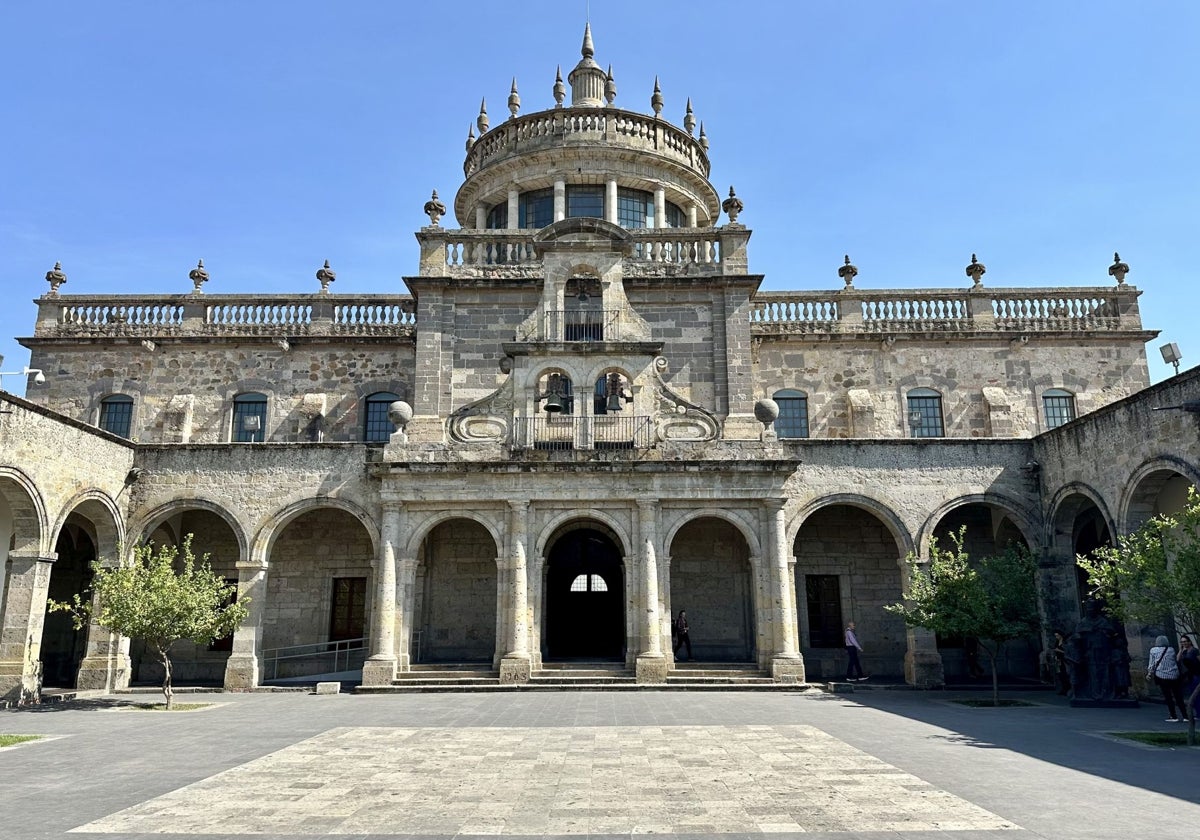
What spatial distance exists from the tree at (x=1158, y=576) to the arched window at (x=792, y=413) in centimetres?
1205

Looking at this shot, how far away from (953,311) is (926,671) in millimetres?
12129

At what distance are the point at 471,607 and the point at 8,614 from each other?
1090 centimetres

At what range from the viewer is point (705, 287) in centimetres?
2472

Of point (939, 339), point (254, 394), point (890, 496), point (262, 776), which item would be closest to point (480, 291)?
point (254, 394)

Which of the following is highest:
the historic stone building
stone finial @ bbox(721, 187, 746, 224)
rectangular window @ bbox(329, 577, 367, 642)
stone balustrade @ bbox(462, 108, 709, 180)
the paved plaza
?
stone balustrade @ bbox(462, 108, 709, 180)

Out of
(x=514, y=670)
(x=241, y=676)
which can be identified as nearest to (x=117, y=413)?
(x=241, y=676)

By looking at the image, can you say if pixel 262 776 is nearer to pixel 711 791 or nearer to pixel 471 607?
pixel 711 791

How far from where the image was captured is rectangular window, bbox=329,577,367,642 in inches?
983

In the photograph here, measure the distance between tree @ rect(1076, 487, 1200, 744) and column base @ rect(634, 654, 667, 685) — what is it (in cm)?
938

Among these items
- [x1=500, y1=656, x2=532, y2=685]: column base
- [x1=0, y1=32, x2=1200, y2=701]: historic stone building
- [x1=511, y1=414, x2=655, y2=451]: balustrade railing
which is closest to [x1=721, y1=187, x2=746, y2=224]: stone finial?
[x1=0, y1=32, x2=1200, y2=701]: historic stone building

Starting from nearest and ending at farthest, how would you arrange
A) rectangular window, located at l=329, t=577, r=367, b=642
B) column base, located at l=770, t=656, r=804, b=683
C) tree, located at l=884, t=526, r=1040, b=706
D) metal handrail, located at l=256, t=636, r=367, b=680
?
1. tree, located at l=884, t=526, r=1040, b=706
2. column base, located at l=770, t=656, r=804, b=683
3. metal handrail, located at l=256, t=636, r=367, b=680
4. rectangular window, located at l=329, t=577, r=367, b=642

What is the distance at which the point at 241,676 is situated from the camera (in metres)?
21.0

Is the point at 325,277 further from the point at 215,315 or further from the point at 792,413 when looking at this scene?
the point at 792,413

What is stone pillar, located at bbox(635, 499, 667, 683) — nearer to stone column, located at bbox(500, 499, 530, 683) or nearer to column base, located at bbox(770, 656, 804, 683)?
column base, located at bbox(770, 656, 804, 683)
